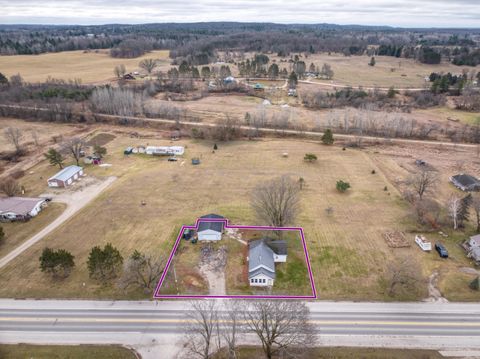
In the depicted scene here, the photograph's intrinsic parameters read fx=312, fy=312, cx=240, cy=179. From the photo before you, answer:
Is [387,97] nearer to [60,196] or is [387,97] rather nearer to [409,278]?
[409,278]

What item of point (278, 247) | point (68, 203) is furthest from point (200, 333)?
point (68, 203)

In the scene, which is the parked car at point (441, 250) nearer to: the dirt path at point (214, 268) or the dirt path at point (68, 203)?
the dirt path at point (214, 268)

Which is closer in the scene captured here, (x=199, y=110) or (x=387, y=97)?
(x=199, y=110)

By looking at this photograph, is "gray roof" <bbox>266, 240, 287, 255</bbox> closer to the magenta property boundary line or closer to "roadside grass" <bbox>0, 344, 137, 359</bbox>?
the magenta property boundary line

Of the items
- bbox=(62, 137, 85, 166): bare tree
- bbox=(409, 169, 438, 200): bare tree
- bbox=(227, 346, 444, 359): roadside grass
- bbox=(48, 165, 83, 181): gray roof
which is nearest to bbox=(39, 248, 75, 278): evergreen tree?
bbox=(227, 346, 444, 359): roadside grass

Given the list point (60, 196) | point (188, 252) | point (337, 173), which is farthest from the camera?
point (337, 173)

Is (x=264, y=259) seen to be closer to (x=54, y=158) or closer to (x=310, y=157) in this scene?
(x=310, y=157)

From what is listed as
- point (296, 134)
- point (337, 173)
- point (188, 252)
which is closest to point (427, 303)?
point (188, 252)
